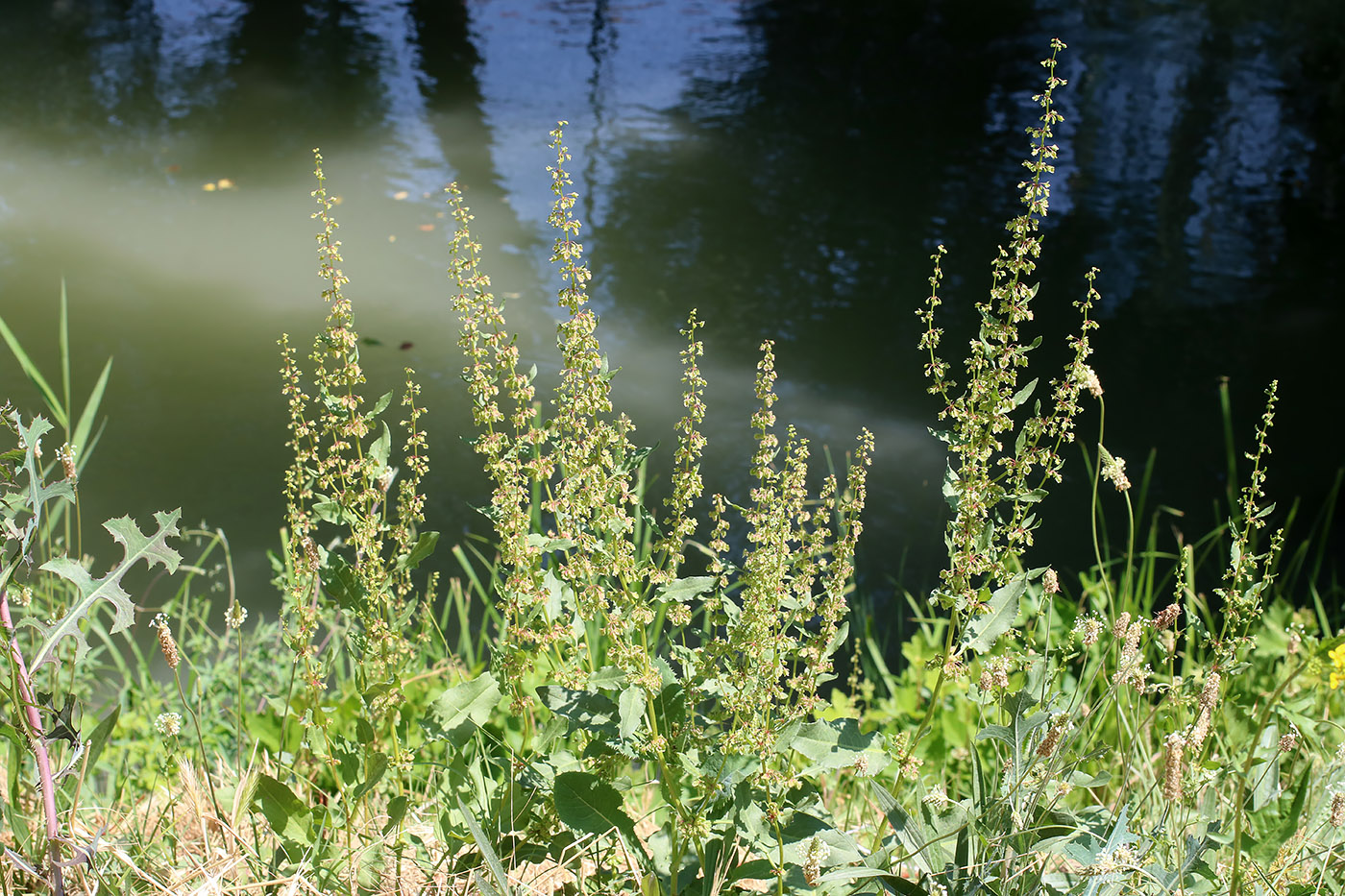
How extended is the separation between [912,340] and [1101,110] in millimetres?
3343

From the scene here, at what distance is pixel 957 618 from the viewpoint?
146 centimetres

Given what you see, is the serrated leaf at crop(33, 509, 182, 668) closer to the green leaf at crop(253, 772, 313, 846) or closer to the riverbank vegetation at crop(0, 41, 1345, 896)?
the riverbank vegetation at crop(0, 41, 1345, 896)

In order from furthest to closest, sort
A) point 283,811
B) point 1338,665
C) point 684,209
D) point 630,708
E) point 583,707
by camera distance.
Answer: point 684,209, point 1338,665, point 283,811, point 583,707, point 630,708

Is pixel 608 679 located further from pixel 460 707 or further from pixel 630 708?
pixel 460 707

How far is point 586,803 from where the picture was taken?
1396mm

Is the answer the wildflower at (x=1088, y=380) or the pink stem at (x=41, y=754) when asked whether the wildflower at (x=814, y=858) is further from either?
the pink stem at (x=41, y=754)

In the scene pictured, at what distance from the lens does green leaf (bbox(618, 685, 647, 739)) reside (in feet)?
4.30

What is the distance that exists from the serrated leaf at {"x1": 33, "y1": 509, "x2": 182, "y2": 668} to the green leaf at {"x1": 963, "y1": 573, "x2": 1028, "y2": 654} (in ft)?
3.41

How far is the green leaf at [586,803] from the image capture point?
138 cm

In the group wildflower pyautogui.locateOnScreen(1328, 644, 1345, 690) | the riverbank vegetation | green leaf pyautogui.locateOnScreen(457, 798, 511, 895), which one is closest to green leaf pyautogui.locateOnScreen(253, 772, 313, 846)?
the riverbank vegetation

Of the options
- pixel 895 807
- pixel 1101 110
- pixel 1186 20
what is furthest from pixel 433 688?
pixel 1186 20

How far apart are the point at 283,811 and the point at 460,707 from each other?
0.36 m

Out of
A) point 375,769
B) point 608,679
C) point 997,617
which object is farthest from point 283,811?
point 997,617

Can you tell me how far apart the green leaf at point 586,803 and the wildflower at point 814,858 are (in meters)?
0.25
